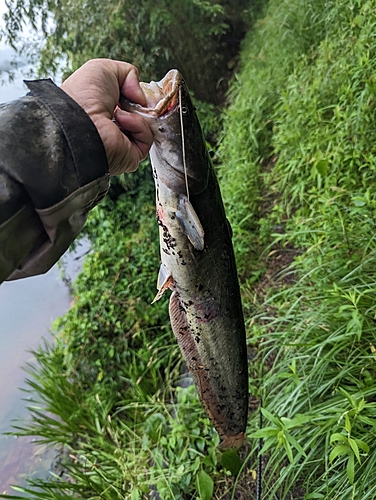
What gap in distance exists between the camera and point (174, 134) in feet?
4.86

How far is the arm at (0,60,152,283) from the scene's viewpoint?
1.14 m

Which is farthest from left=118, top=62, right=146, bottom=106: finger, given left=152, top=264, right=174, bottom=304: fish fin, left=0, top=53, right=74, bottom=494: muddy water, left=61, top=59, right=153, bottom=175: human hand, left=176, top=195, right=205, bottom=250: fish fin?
left=0, top=53, right=74, bottom=494: muddy water

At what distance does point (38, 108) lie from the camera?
3.95 ft

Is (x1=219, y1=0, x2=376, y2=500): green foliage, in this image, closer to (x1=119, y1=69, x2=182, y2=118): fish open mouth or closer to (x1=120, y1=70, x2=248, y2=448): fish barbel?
(x1=120, y1=70, x2=248, y2=448): fish barbel

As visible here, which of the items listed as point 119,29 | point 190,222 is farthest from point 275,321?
point 119,29

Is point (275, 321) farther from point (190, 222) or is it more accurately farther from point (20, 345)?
point (20, 345)

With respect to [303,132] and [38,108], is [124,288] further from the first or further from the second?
[38,108]

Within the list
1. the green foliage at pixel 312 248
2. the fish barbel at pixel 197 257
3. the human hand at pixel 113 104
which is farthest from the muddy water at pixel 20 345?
the human hand at pixel 113 104

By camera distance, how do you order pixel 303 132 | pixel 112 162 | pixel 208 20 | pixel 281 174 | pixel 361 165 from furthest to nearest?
pixel 208 20 < pixel 281 174 < pixel 303 132 < pixel 361 165 < pixel 112 162

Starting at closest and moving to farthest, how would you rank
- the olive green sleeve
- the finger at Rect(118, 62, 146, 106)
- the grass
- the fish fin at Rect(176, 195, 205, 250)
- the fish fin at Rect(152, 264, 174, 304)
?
the olive green sleeve, the finger at Rect(118, 62, 146, 106), the fish fin at Rect(176, 195, 205, 250), the fish fin at Rect(152, 264, 174, 304), the grass

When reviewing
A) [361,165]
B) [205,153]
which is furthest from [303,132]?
[205,153]

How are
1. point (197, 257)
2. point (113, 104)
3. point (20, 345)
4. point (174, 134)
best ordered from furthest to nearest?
1. point (20, 345)
2. point (197, 257)
3. point (174, 134)
4. point (113, 104)

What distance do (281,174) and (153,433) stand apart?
2508 millimetres

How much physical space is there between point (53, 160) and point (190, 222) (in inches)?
22.8
